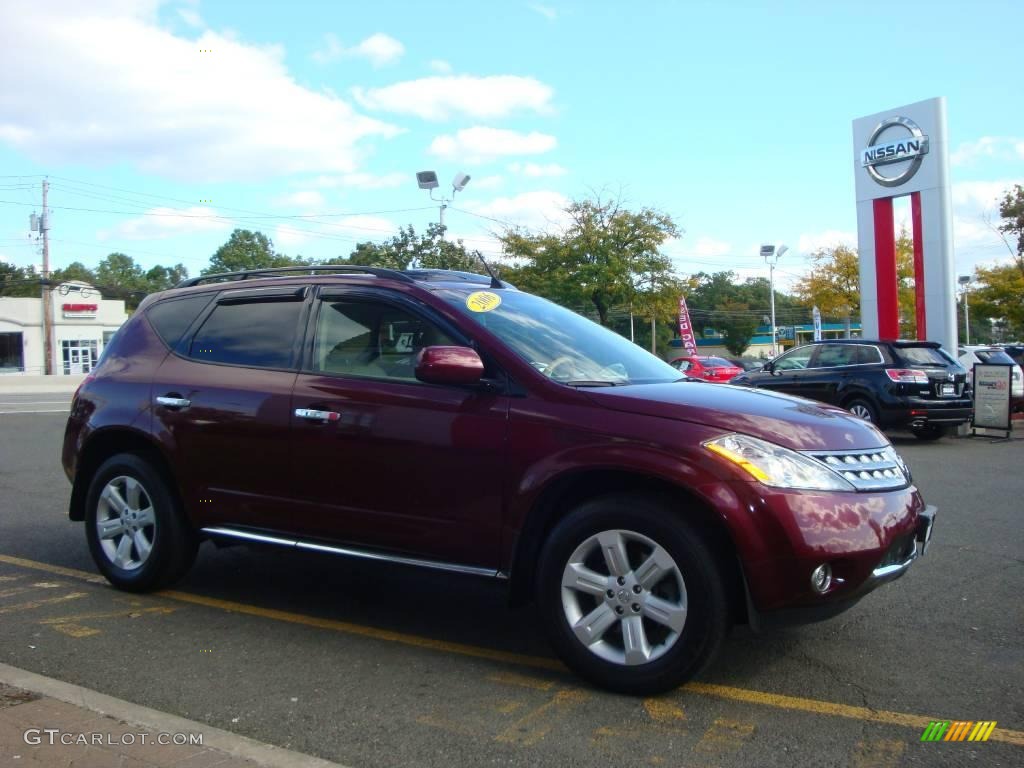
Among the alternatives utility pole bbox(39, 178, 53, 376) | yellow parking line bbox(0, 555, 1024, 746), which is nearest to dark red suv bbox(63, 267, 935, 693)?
yellow parking line bbox(0, 555, 1024, 746)

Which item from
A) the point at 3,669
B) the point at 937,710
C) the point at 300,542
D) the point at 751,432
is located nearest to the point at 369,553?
the point at 300,542

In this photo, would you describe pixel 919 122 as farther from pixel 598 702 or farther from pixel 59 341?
pixel 59 341

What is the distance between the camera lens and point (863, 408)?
44.6 feet

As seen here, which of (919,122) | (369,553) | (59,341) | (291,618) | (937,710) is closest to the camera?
(937,710)

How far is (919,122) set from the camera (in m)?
20.4

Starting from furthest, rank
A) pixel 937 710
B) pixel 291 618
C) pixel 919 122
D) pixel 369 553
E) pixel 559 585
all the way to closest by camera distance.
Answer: pixel 919 122
pixel 291 618
pixel 369 553
pixel 559 585
pixel 937 710

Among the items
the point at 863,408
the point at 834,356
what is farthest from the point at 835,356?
the point at 863,408

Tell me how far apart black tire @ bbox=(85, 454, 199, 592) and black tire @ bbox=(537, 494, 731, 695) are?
242 centimetres

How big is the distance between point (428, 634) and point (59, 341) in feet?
205

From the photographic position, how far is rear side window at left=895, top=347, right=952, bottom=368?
43.7ft

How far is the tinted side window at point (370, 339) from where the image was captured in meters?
4.62

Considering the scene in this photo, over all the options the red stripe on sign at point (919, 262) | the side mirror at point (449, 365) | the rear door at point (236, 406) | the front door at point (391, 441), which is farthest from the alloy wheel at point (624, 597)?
the red stripe on sign at point (919, 262)

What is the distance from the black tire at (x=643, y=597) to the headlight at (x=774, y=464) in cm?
33

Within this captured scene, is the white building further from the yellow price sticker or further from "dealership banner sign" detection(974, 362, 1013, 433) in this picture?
the yellow price sticker
